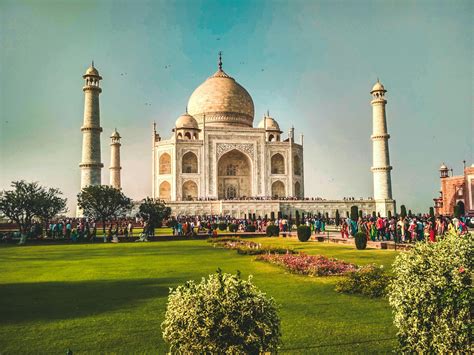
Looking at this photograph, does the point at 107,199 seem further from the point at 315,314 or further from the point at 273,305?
the point at 273,305

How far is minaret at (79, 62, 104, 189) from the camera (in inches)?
1125

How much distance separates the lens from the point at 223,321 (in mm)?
2846

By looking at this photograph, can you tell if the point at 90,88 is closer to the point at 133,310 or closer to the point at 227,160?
the point at 227,160

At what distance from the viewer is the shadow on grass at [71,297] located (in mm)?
5391

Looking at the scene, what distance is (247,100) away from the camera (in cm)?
4175

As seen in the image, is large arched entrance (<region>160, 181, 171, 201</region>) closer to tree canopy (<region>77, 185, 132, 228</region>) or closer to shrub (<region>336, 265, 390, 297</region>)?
tree canopy (<region>77, 185, 132, 228</region>)

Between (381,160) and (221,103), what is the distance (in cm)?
1524

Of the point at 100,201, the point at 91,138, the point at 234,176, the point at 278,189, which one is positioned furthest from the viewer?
the point at 234,176

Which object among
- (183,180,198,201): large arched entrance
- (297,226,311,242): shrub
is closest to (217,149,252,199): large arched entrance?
(183,180,198,201): large arched entrance

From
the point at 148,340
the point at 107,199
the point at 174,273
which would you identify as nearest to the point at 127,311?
the point at 148,340

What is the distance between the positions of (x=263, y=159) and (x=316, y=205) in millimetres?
6806

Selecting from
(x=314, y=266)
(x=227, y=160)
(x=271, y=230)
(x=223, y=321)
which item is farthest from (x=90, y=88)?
(x=223, y=321)

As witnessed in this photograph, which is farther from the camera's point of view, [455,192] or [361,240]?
[455,192]

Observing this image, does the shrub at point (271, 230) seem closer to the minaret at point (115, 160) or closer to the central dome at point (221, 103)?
the central dome at point (221, 103)
